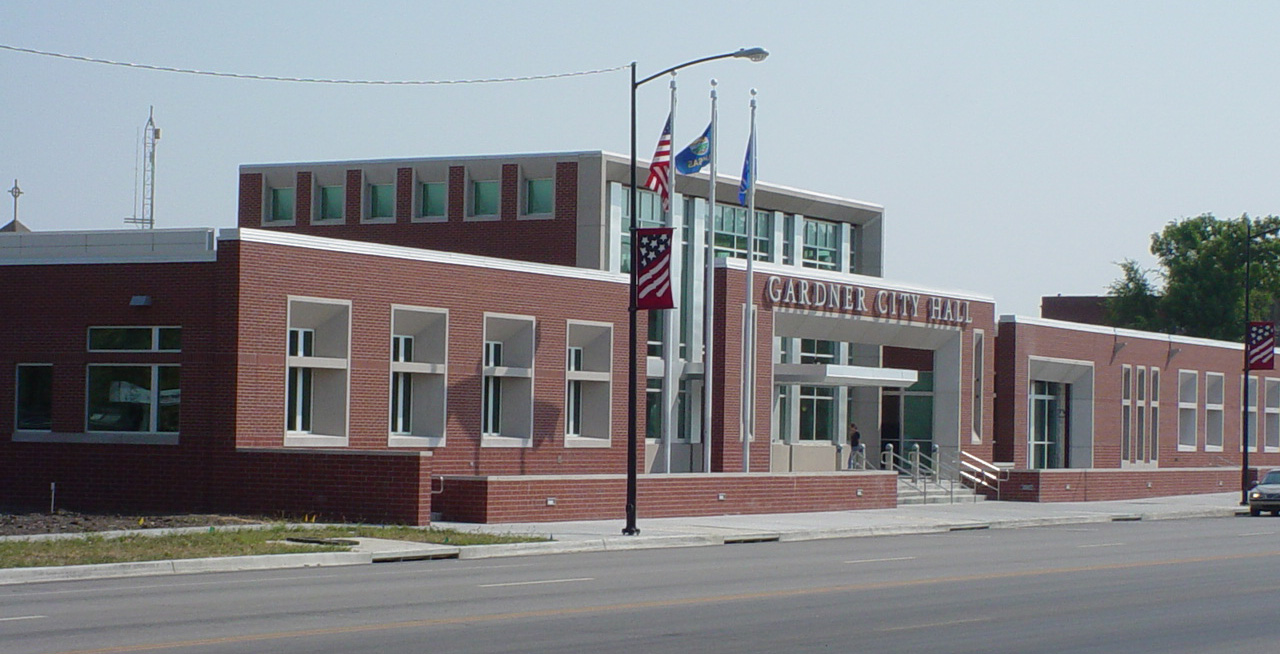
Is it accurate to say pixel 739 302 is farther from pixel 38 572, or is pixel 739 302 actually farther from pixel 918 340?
pixel 38 572

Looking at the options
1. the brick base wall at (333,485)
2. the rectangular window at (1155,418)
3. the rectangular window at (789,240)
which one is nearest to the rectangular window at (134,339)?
the brick base wall at (333,485)

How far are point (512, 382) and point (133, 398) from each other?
937 centimetres

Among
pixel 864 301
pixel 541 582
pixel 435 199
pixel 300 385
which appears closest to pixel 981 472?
pixel 864 301

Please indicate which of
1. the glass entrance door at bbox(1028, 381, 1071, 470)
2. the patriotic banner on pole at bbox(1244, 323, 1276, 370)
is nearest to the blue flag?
the patriotic banner on pole at bbox(1244, 323, 1276, 370)

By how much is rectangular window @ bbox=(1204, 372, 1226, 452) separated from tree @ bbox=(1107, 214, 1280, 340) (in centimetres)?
2577

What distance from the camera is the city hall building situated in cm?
3145

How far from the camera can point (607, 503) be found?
3281 centimetres

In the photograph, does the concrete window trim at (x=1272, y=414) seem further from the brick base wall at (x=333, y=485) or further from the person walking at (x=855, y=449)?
the brick base wall at (x=333, y=485)

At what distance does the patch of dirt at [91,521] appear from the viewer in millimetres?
25719

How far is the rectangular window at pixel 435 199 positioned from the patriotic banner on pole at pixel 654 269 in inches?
621

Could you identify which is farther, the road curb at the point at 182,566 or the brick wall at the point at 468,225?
the brick wall at the point at 468,225

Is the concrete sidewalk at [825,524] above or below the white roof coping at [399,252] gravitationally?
below

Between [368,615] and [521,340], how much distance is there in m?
22.6

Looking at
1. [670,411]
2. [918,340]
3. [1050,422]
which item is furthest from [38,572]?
[1050,422]
